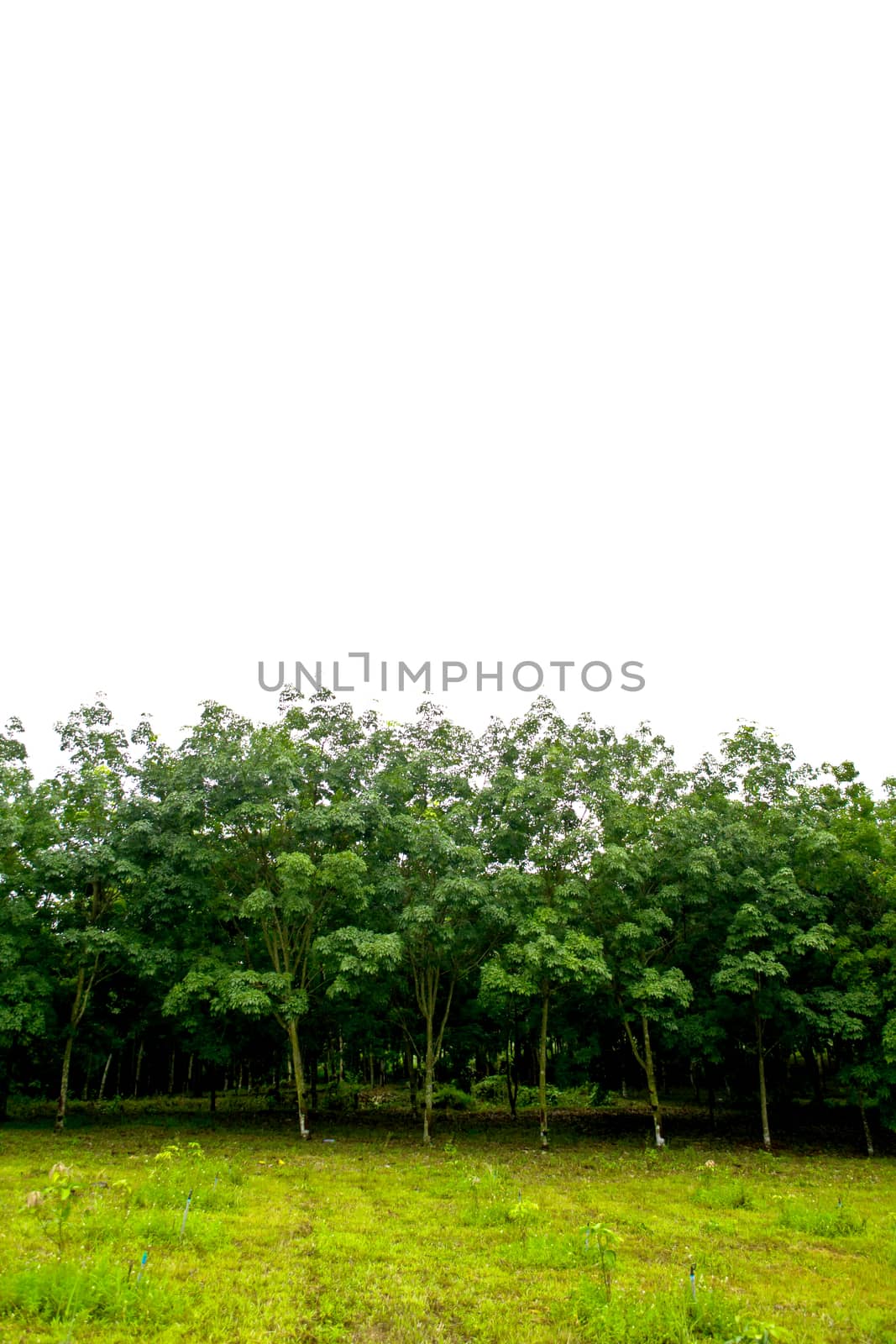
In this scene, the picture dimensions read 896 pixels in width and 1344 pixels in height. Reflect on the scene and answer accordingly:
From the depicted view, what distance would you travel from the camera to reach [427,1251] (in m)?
12.0

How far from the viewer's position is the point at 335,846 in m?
24.9

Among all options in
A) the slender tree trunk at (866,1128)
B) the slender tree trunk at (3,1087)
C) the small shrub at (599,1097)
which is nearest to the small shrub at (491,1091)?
the small shrub at (599,1097)

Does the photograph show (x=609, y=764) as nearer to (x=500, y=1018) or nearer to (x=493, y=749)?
(x=493, y=749)

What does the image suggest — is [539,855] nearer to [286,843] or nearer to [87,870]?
[286,843]

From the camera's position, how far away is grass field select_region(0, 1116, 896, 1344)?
8.73 metres

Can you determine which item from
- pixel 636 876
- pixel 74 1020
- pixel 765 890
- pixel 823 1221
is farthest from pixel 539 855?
pixel 74 1020

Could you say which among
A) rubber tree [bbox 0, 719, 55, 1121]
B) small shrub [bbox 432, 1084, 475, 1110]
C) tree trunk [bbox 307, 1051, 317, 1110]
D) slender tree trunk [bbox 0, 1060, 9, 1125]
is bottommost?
small shrub [bbox 432, 1084, 475, 1110]

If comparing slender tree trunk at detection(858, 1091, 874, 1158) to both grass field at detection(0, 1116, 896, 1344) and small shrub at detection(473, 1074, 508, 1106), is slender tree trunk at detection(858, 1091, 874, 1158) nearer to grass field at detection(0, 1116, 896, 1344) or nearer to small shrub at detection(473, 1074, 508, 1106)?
grass field at detection(0, 1116, 896, 1344)

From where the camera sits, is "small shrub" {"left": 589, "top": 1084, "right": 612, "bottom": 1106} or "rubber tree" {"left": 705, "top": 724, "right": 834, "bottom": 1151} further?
"small shrub" {"left": 589, "top": 1084, "right": 612, "bottom": 1106}

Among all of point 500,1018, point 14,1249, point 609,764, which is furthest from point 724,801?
point 14,1249

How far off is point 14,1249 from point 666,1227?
11.3 metres

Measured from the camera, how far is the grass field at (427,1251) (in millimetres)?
8734

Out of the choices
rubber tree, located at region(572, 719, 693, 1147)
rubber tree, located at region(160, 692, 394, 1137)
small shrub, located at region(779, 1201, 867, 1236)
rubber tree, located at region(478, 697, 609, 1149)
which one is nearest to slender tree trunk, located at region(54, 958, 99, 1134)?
rubber tree, located at region(160, 692, 394, 1137)

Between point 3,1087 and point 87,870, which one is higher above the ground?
point 87,870
